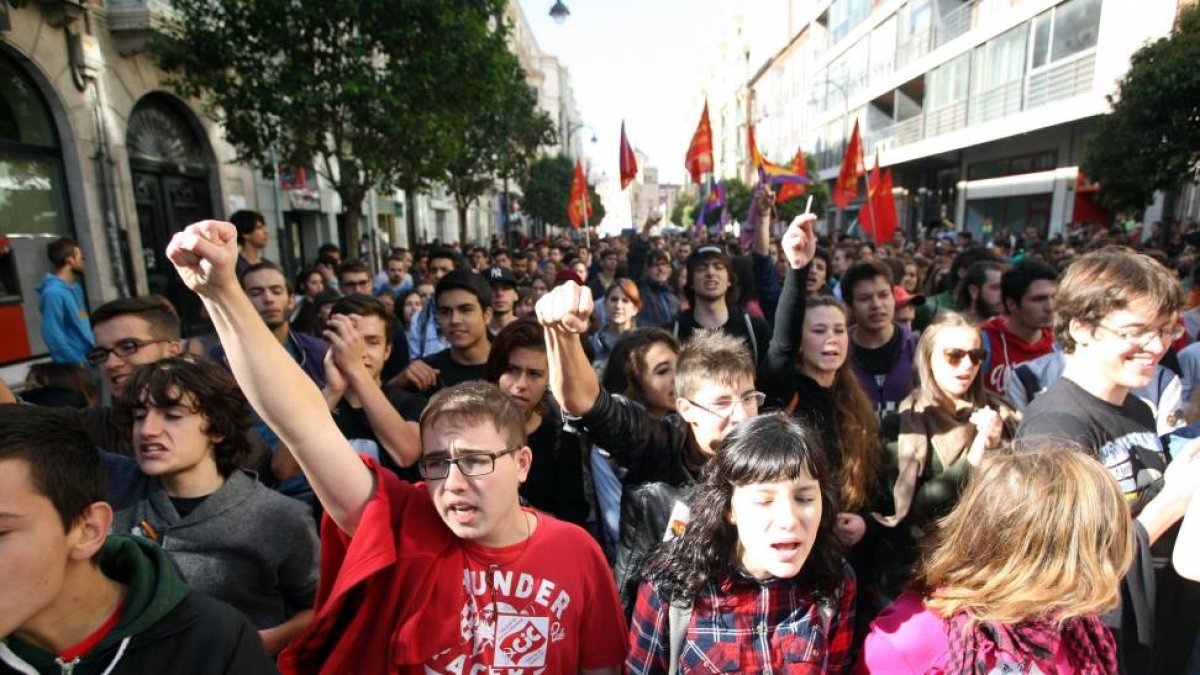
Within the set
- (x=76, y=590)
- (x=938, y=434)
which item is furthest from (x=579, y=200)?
(x=76, y=590)

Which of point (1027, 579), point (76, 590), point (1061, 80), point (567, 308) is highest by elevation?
point (1061, 80)

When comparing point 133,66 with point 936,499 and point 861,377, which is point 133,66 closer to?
point 861,377

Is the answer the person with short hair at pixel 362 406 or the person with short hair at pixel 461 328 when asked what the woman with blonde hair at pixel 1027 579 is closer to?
the person with short hair at pixel 362 406

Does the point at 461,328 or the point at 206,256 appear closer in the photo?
the point at 206,256

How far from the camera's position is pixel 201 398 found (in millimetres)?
1921

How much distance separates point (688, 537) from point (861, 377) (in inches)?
84.2

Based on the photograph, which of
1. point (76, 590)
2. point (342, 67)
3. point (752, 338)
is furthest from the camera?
point (342, 67)

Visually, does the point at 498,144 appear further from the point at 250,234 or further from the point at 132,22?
the point at 250,234

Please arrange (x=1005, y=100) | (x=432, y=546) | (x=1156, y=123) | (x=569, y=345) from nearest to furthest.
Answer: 1. (x=432, y=546)
2. (x=569, y=345)
3. (x=1156, y=123)
4. (x=1005, y=100)

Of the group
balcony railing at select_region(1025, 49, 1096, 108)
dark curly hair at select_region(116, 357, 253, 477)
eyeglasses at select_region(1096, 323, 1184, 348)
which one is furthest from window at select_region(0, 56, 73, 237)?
balcony railing at select_region(1025, 49, 1096, 108)

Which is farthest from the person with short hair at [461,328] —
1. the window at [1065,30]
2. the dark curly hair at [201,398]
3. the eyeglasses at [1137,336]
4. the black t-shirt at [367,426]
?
the window at [1065,30]

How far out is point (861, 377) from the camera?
3.43 m

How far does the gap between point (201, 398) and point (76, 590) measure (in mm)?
803

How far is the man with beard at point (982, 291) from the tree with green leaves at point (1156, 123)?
705 centimetres
